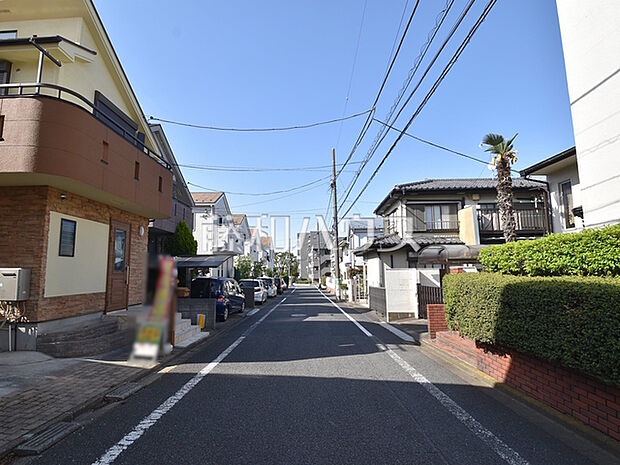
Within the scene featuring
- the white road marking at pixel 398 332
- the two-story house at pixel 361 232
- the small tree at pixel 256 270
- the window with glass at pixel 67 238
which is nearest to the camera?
the window with glass at pixel 67 238

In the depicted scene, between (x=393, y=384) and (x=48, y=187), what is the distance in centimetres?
737

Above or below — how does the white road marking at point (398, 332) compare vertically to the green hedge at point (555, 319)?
below

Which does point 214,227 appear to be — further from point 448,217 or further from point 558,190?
point 558,190

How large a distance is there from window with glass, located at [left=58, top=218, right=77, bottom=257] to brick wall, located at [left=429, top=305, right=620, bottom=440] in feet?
27.4

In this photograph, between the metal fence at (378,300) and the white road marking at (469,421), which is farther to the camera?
Answer: the metal fence at (378,300)

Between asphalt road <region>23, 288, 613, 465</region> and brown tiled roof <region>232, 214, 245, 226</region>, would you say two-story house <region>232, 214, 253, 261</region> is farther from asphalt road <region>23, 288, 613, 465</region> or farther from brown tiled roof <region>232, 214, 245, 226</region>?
asphalt road <region>23, 288, 613, 465</region>

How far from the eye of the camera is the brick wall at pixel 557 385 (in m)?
3.98

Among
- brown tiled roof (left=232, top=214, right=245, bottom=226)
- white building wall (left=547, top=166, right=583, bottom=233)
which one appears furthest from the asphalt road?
brown tiled roof (left=232, top=214, right=245, bottom=226)

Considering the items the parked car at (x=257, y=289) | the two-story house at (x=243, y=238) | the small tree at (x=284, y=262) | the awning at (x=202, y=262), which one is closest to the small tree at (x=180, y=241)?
the parked car at (x=257, y=289)

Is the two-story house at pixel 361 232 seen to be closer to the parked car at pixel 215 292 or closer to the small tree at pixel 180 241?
the small tree at pixel 180 241

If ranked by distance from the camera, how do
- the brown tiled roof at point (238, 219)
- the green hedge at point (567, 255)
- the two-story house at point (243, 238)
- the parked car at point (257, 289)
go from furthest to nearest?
the brown tiled roof at point (238, 219) < the two-story house at point (243, 238) < the parked car at point (257, 289) < the green hedge at point (567, 255)

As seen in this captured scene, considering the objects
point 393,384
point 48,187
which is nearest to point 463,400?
point 393,384

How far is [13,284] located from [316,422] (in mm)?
6167

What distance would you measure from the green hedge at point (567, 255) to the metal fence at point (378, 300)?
881 centimetres
